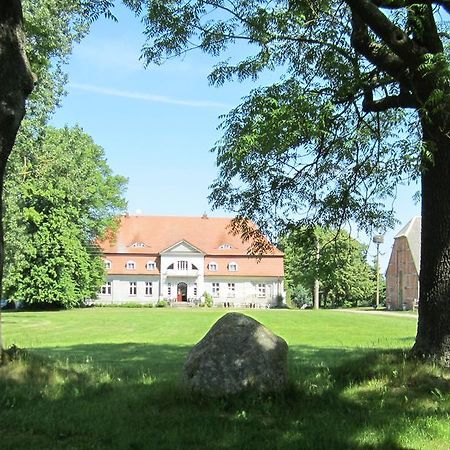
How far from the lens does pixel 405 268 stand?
82.4 metres

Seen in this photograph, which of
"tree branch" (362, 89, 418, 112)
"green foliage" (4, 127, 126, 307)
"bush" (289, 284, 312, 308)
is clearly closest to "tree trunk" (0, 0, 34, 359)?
"tree branch" (362, 89, 418, 112)

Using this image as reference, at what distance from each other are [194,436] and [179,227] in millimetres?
84884

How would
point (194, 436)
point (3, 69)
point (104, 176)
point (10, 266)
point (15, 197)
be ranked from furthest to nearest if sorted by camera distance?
point (104, 176) → point (10, 266) → point (15, 197) → point (3, 69) → point (194, 436)

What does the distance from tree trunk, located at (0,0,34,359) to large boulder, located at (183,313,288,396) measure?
276cm

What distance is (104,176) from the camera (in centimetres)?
6750

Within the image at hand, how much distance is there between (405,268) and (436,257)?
252 ft

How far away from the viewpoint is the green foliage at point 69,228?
5038 cm

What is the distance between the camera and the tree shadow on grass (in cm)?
607

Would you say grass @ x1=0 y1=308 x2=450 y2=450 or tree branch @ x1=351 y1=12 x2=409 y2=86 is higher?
tree branch @ x1=351 y1=12 x2=409 y2=86

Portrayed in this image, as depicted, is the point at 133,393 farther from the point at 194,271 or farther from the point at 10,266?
the point at 194,271

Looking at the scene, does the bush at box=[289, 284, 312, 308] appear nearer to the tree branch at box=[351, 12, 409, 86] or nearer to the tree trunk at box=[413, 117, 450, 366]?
the tree trunk at box=[413, 117, 450, 366]

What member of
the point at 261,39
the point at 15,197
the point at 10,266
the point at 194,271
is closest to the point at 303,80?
the point at 261,39

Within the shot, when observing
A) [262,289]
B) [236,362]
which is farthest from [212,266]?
[236,362]

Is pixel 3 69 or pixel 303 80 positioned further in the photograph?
pixel 303 80
